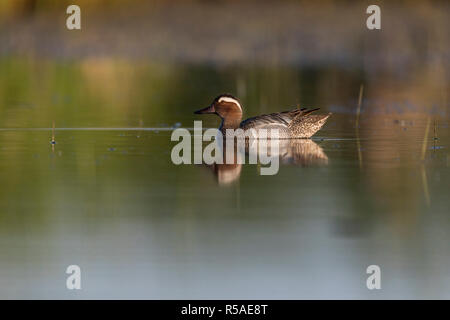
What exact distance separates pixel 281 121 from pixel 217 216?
17.4 ft

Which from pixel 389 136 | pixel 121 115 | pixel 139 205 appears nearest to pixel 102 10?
pixel 121 115

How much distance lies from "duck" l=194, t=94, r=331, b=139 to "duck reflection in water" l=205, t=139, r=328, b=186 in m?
0.12

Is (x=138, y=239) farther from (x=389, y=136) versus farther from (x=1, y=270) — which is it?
(x=389, y=136)

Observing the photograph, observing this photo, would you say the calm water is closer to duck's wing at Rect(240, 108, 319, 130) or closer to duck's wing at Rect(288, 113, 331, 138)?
duck's wing at Rect(288, 113, 331, 138)

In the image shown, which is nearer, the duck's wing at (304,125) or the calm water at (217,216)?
the calm water at (217,216)

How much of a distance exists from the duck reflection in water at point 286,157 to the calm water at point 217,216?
0.06m

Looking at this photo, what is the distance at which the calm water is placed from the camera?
22.1ft

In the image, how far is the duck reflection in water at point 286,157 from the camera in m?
10.7

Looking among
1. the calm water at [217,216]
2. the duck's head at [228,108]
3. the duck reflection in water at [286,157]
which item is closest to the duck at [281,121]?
the duck's head at [228,108]

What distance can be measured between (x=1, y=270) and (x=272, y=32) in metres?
22.3

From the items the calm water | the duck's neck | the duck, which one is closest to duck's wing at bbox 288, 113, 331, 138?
the duck

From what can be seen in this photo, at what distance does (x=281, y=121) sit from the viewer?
539 inches

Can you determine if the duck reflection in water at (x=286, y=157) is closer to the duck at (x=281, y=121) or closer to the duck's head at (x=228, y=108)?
the duck at (x=281, y=121)

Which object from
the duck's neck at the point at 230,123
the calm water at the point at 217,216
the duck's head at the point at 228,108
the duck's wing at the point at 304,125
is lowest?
the calm water at the point at 217,216
